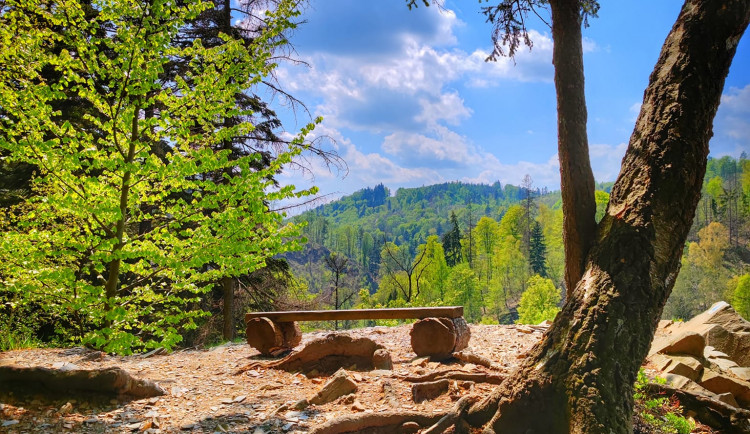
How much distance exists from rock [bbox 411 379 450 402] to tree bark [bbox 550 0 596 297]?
1728mm

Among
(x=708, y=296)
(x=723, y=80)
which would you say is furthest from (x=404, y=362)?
(x=708, y=296)

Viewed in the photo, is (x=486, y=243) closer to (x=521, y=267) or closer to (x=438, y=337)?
(x=521, y=267)

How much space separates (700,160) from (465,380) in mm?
3034

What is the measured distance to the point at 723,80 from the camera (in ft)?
8.83

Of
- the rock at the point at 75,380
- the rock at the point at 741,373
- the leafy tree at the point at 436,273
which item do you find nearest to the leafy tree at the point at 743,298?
the leafy tree at the point at 436,273

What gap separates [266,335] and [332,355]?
1.35 meters

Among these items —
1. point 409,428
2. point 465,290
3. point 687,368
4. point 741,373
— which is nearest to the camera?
point 409,428

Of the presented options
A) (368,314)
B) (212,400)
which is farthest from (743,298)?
(212,400)

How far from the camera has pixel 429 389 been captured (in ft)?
13.8

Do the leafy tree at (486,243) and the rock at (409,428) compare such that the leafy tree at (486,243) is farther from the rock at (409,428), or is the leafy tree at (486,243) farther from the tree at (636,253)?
the tree at (636,253)

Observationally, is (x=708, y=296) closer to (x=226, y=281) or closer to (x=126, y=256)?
(x=226, y=281)

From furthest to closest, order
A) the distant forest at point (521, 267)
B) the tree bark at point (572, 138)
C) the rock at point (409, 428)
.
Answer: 1. the distant forest at point (521, 267)
2. the rock at point (409, 428)
3. the tree bark at point (572, 138)

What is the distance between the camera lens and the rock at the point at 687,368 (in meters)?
4.91

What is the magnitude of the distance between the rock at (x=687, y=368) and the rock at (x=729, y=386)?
114 mm
